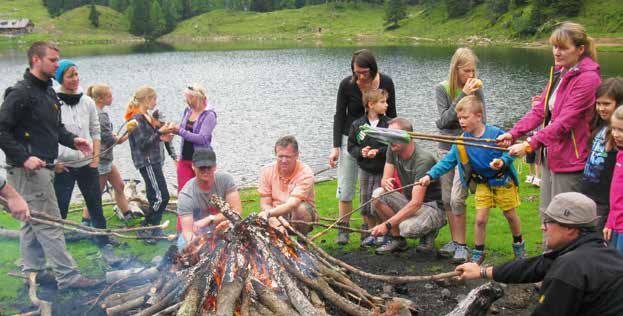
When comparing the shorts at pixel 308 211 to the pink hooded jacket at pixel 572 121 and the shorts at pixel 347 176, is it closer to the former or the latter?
the shorts at pixel 347 176

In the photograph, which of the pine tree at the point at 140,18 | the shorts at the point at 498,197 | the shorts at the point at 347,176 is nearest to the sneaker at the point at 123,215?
the shorts at the point at 347,176

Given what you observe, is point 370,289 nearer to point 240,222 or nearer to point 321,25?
point 240,222

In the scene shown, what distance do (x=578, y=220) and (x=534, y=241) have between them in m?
4.29

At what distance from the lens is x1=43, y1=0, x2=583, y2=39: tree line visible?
6600 cm

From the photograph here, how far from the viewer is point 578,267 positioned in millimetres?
3656

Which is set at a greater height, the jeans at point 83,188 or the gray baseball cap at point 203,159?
the gray baseball cap at point 203,159

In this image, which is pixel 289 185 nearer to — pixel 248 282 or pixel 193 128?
pixel 248 282

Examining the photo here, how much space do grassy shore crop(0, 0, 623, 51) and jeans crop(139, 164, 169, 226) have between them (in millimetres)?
53025

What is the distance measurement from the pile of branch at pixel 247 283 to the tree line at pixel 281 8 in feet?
212

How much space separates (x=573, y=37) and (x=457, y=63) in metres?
1.59

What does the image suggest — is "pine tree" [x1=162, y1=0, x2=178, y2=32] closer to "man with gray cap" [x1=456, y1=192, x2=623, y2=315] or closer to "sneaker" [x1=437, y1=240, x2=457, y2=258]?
"sneaker" [x1=437, y1=240, x2=457, y2=258]

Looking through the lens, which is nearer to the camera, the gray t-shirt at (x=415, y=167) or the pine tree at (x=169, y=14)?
the gray t-shirt at (x=415, y=167)

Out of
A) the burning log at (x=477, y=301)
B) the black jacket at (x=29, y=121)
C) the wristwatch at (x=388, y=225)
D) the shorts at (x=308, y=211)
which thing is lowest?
the burning log at (x=477, y=301)

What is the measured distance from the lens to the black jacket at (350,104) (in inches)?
309
